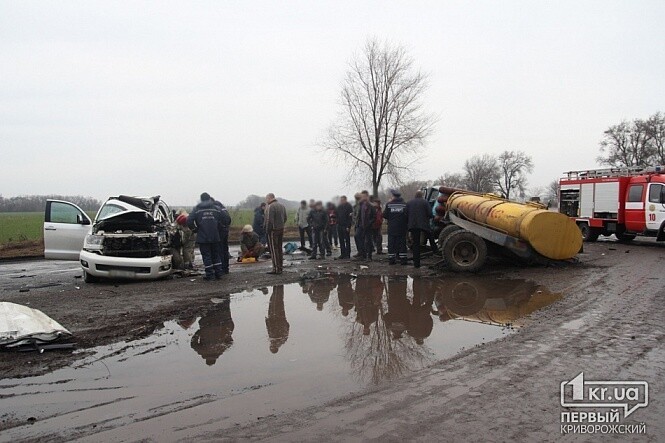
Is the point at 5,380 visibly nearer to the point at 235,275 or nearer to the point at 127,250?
the point at 127,250

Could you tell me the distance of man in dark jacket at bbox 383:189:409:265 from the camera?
40.8 feet

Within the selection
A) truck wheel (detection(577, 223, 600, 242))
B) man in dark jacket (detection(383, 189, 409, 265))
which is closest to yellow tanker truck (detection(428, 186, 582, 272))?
man in dark jacket (detection(383, 189, 409, 265))

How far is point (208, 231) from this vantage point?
34.4 feet

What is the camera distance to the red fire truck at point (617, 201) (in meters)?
16.1

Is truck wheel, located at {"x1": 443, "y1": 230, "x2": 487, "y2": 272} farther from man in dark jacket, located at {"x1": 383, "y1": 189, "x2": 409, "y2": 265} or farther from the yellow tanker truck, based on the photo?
man in dark jacket, located at {"x1": 383, "y1": 189, "x2": 409, "y2": 265}

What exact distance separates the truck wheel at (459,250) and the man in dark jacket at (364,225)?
109 inches

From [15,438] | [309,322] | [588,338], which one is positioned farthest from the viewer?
[309,322]

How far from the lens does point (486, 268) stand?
1189 centimetres

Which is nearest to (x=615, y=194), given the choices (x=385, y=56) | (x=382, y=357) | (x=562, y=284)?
(x=562, y=284)

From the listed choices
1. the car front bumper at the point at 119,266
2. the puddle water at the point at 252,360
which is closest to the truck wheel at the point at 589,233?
the puddle water at the point at 252,360

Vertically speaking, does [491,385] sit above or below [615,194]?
below

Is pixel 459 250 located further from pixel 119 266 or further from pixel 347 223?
pixel 119 266

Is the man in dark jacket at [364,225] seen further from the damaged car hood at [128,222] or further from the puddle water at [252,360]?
the damaged car hood at [128,222]

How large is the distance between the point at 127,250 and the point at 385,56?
65.6 ft
